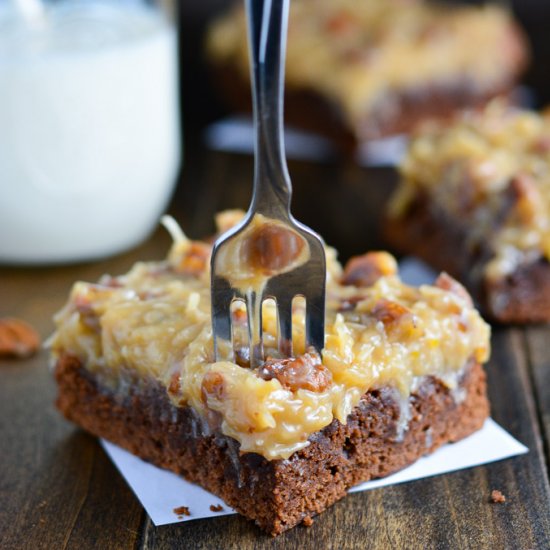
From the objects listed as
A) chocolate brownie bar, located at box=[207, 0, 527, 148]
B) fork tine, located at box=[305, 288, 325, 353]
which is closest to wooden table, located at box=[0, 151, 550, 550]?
fork tine, located at box=[305, 288, 325, 353]

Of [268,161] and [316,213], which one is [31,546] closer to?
[268,161]

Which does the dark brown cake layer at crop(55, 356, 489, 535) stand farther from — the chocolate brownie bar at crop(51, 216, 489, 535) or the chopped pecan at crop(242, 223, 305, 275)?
the chopped pecan at crop(242, 223, 305, 275)

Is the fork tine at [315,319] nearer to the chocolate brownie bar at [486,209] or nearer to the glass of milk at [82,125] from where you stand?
the chocolate brownie bar at [486,209]

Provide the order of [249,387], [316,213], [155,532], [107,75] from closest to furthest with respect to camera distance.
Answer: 1. [249,387]
2. [155,532]
3. [107,75]
4. [316,213]

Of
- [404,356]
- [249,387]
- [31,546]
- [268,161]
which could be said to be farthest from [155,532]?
[268,161]

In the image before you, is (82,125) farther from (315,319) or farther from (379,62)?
(379,62)

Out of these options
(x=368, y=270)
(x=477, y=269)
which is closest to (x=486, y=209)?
(x=477, y=269)
